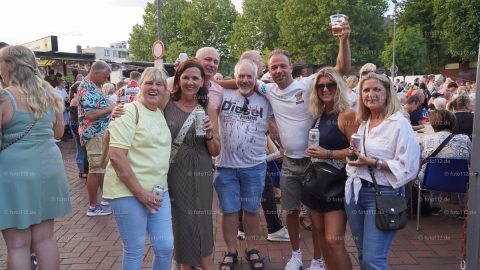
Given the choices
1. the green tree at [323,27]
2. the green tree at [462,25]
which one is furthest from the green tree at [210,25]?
the green tree at [462,25]

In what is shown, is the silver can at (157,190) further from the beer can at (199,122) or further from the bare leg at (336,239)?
the bare leg at (336,239)

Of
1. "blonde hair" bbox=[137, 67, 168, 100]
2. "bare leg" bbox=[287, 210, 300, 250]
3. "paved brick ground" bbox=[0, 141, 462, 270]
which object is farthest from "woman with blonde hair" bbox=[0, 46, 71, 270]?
"bare leg" bbox=[287, 210, 300, 250]

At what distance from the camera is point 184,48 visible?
44656 mm

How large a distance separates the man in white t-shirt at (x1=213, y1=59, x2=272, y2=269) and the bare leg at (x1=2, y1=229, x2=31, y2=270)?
1630 millimetres

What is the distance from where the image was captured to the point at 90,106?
4.93 meters

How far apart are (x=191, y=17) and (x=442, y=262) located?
1706 inches

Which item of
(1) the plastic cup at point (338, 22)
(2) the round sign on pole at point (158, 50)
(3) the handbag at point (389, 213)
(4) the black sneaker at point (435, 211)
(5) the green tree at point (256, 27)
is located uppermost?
(5) the green tree at point (256, 27)

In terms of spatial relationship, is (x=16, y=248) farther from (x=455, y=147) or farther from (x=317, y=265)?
(x=455, y=147)

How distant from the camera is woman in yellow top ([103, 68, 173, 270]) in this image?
101 inches

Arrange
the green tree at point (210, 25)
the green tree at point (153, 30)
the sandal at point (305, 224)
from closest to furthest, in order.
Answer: the sandal at point (305, 224), the green tree at point (210, 25), the green tree at point (153, 30)

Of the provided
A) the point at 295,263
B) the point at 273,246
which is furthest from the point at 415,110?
the point at 295,263

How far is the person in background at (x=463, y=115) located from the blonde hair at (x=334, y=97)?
2.70 metres

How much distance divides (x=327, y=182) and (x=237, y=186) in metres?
0.98

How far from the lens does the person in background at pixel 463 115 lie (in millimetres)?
5320
